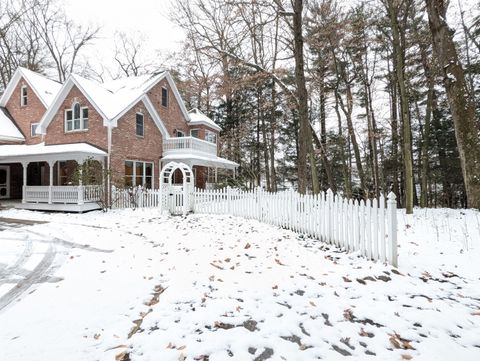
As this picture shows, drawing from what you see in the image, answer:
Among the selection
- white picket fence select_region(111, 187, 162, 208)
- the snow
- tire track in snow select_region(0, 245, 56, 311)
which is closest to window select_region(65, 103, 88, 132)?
the snow

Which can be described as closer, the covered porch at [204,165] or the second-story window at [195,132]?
the covered porch at [204,165]

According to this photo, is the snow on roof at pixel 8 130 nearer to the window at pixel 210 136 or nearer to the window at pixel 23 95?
the window at pixel 23 95

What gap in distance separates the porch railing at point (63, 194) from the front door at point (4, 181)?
16.6 feet

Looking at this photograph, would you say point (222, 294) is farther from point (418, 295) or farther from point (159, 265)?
point (418, 295)

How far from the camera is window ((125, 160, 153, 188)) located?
51.3 feet

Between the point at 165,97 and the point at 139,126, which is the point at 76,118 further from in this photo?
the point at 165,97

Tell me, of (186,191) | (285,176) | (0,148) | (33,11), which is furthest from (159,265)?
(33,11)

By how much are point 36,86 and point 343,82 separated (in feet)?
68.2

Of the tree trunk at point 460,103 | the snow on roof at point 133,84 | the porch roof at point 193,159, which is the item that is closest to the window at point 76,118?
the snow on roof at point 133,84

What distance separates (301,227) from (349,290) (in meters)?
3.58

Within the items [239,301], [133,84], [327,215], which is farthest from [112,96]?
[239,301]

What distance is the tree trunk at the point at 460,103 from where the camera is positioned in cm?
812

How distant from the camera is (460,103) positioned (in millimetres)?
8227

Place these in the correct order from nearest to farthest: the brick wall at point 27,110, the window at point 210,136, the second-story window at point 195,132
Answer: the brick wall at point 27,110 → the second-story window at point 195,132 → the window at point 210,136
